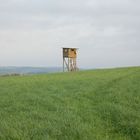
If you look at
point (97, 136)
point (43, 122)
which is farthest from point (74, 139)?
point (43, 122)

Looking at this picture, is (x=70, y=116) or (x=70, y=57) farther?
(x=70, y=57)

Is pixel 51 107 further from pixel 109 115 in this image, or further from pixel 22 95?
pixel 22 95

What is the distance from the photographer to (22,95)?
18.7m

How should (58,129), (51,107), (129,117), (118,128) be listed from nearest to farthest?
1. (58,129)
2. (118,128)
3. (129,117)
4. (51,107)

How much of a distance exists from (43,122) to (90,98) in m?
6.28

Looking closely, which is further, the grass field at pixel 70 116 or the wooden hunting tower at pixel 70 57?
the wooden hunting tower at pixel 70 57

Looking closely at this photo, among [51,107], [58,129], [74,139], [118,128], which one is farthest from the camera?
[51,107]

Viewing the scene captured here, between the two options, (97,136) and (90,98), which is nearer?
(97,136)

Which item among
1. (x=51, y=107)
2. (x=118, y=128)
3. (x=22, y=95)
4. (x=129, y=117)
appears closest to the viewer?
(x=118, y=128)

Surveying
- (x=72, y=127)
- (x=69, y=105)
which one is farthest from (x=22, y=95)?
(x=72, y=127)

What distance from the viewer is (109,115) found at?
1496 cm

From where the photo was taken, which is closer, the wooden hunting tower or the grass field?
the grass field

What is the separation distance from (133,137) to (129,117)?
2.03 meters

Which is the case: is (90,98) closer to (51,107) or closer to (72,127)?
(51,107)
